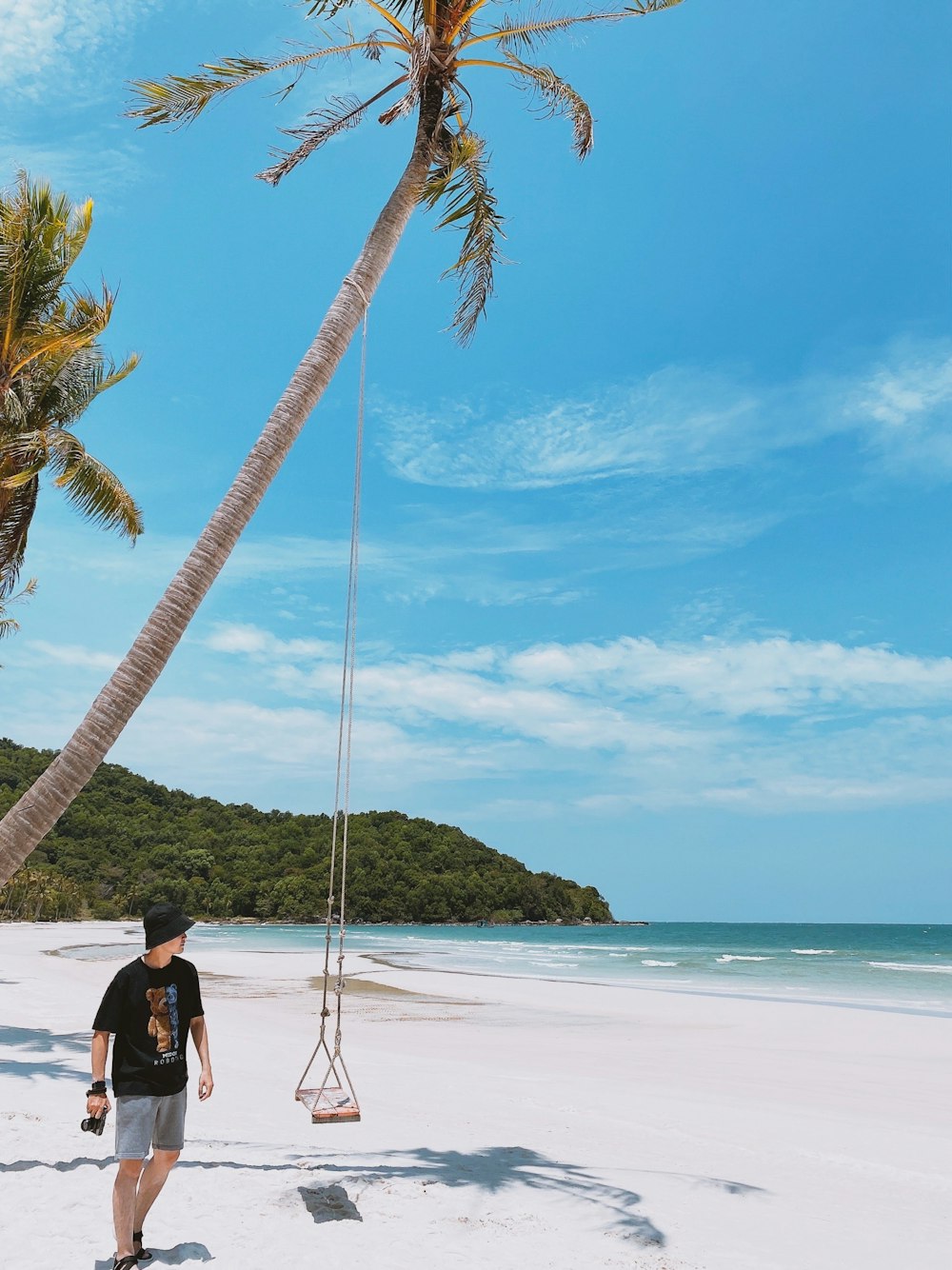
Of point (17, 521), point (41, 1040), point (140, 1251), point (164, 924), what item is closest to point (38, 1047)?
point (41, 1040)

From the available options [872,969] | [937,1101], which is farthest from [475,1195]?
[872,969]

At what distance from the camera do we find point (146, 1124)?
389cm

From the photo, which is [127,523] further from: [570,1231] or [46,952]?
[46,952]

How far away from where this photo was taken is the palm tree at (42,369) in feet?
34.9

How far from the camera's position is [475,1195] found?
5379 millimetres

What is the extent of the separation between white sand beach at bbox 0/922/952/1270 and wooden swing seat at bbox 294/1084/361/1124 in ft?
1.33

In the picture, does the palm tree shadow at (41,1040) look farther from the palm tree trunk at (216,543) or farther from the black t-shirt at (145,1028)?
the black t-shirt at (145,1028)

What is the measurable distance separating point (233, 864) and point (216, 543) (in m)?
87.4

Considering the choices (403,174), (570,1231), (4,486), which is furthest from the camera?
(4,486)

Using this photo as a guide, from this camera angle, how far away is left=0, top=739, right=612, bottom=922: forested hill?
7462 cm

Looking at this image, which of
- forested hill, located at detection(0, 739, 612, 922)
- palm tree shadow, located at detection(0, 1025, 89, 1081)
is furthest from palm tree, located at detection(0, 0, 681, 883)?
forested hill, located at detection(0, 739, 612, 922)

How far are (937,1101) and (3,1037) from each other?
1079cm

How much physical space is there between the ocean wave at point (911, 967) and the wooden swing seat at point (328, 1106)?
138 feet

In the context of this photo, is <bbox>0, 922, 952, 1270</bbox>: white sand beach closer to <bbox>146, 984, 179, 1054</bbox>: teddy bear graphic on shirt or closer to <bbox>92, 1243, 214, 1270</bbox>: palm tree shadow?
<bbox>92, 1243, 214, 1270</bbox>: palm tree shadow
